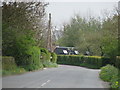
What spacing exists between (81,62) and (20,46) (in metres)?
41.8

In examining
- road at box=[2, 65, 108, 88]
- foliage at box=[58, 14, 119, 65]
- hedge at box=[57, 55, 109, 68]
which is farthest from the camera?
foliage at box=[58, 14, 119, 65]

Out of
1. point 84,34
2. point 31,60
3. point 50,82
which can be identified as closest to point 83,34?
point 84,34

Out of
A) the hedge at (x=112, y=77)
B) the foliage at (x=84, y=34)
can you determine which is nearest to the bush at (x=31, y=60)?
the hedge at (x=112, y=77)

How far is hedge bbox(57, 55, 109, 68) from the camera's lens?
62125mm

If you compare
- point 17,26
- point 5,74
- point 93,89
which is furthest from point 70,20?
point 93,89

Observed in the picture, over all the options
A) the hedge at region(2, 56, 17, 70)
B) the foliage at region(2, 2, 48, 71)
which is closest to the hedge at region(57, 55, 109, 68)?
the foliage at region(2, 2, 48, 71)

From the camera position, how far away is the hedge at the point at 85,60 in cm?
6212

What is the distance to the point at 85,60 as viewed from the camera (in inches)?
2894

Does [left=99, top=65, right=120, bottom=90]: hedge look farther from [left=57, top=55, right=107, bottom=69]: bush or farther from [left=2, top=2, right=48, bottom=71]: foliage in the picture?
[left=57, top=55, right=107, bottom=69]: bush

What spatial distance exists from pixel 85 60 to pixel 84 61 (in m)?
1.05

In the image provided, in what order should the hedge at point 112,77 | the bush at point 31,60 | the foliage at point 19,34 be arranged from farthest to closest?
1. the bush at point 31,60
2. the foliage at point 19,34
3. the hedge at point 112,77

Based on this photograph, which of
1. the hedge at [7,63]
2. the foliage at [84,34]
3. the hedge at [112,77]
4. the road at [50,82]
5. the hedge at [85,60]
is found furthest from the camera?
the foliage at [84,34]

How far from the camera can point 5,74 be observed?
27625mm

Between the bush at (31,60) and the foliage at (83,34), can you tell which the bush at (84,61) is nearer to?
the foliage at (83,34)
